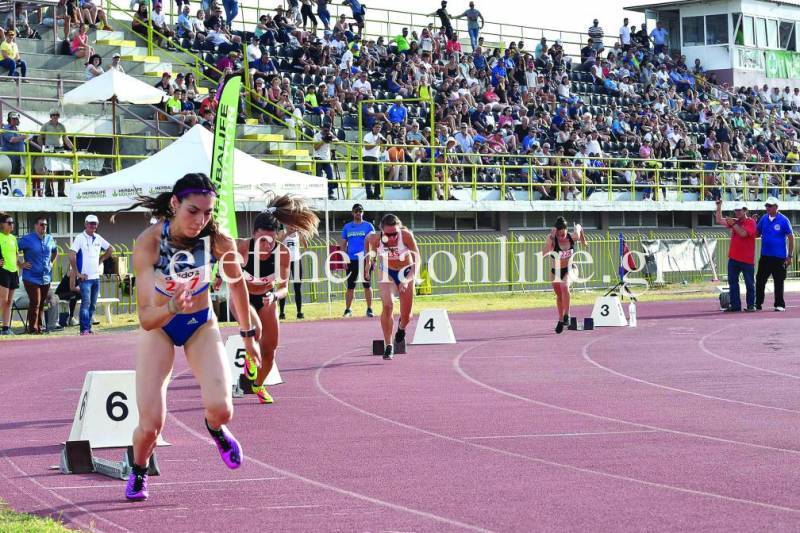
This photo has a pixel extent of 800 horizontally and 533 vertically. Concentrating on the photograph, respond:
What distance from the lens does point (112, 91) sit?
1030 inches

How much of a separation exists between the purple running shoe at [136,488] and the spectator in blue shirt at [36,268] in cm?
1568

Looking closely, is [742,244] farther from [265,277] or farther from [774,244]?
[265,277]

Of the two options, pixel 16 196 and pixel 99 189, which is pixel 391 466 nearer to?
pixel 99 189

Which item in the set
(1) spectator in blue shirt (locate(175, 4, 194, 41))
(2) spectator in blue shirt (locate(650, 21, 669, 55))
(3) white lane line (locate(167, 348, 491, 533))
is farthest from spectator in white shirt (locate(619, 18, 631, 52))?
(3) white lane line (locate(167, 348, 491, 533))

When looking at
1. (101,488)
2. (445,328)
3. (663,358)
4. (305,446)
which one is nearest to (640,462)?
(305,446)

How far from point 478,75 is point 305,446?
32734 millimetres

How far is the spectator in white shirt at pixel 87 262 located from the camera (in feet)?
74.5

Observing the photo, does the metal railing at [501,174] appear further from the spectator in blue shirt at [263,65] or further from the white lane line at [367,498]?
the white lane line at [367,498]

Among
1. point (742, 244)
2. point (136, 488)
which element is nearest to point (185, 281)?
point (136, 488)

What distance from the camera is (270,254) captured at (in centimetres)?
1323

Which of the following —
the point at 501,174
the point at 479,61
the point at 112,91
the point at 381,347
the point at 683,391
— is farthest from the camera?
the point at 479,61

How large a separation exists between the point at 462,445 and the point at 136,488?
303 cm

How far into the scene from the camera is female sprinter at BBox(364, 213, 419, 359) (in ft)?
57.7

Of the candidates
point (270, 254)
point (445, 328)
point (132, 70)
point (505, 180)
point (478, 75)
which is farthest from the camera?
point (478, 75)
